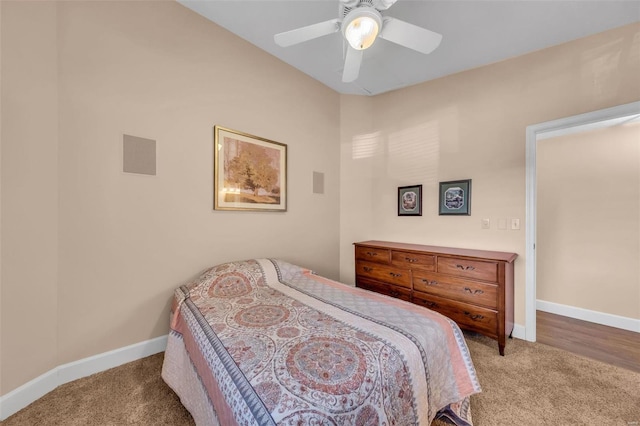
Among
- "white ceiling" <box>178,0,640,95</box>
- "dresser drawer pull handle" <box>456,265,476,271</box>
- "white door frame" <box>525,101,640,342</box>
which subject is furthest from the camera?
"white door frame" <box>525,101,640,342</box>

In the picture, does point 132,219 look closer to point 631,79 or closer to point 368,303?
point 368,303

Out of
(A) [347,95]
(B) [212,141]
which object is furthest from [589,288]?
(B) [212,141]

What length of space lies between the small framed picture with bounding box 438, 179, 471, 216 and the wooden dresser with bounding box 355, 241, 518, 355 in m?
0.52

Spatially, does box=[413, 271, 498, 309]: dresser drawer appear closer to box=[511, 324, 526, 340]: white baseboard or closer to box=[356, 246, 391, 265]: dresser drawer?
box=[356, 246, 391, 265]: dresser drawer

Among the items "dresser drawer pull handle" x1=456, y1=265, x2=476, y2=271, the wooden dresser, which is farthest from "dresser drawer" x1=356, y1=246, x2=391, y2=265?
"dresser drawer pull handle" x1=456, y1=265, x2=476, y2=271

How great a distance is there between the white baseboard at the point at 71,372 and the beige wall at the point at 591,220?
434 cm

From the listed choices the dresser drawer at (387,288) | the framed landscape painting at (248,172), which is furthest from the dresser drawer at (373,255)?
the framed landscape painting at (248,172)

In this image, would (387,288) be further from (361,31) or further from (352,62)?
(361,31)

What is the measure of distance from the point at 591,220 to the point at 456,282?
199 centimetres

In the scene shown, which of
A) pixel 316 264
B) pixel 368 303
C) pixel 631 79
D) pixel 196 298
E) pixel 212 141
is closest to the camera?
pixel 368 303

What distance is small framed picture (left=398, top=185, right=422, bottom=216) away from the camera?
9.84ft

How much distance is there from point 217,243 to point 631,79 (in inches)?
148

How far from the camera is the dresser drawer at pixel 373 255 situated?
2687 millimetres

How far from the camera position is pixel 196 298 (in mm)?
1793
